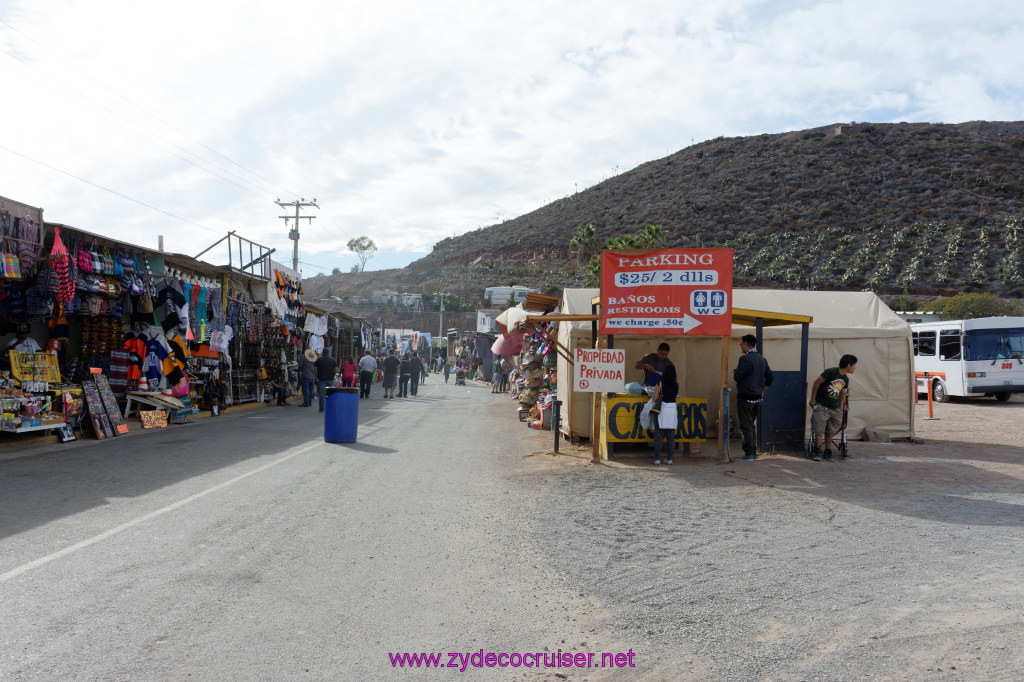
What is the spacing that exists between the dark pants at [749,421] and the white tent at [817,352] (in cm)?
220

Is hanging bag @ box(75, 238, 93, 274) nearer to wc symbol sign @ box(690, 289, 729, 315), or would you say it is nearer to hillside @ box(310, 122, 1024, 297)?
wc symbol sign @ box(690, 289, 729, 315)

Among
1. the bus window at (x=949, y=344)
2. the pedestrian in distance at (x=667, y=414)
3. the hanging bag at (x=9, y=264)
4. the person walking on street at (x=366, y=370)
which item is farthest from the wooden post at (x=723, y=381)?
the bus window at (x=949, y=344)

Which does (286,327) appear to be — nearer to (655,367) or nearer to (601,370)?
(601,370)

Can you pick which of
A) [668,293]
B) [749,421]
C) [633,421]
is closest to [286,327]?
[633,421]

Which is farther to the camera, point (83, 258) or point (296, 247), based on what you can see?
point (296, 247)

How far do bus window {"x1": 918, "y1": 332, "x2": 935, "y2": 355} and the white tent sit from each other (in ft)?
44.3

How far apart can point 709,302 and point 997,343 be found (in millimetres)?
18887

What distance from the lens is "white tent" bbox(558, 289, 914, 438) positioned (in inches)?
554

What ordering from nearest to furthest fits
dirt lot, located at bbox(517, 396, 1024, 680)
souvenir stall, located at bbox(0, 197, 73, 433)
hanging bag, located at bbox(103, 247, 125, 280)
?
dirt lot, located at bbox(517, 396, 1024, 680), souvenir stall, located at bbox(0, 197, 73, 433), hanging bag, located at bbox(103, 247, 125, 280)

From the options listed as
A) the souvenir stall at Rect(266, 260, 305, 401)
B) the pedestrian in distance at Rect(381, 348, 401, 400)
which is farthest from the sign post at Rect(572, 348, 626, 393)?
the pedestrian in distance at Rect(381, 348, 401, 400)

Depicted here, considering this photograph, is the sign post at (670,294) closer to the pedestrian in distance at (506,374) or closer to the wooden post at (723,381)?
the wooden post at (723,381)

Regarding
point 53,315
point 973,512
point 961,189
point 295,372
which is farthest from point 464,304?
point 973,512

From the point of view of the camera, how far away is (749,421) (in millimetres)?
11461

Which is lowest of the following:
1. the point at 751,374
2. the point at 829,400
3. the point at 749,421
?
the point at 749,421
